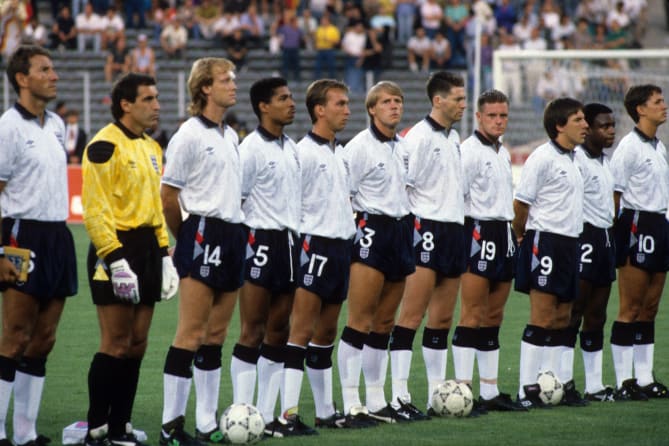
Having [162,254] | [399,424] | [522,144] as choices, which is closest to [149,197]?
[162,254]

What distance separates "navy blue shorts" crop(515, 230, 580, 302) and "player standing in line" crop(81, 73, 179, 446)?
11.0 feet

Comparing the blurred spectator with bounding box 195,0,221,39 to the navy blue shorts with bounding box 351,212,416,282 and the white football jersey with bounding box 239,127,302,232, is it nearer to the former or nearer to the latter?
the navy blue shorts with bounding box 351,212,416,282

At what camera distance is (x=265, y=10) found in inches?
1264

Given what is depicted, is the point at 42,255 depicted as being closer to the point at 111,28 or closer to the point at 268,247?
the point at 268,247

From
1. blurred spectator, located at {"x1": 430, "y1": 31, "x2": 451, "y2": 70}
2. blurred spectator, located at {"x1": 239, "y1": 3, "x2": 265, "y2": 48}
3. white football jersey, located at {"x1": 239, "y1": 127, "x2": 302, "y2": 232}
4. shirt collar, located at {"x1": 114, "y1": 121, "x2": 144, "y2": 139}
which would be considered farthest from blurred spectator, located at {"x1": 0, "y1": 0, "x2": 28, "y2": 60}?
shirt collar, located at {"x1": 114, "y1": 121, "x2": 144, "y2": 139}

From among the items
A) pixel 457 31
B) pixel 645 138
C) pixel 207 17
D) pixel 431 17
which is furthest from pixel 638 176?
pixel 207 17

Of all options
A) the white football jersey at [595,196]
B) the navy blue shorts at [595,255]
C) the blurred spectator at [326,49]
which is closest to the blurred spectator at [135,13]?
the blurred spectator at [326,49]

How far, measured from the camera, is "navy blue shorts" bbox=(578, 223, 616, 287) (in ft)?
35.1

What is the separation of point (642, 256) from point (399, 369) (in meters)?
2.47

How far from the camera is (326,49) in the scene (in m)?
29.9

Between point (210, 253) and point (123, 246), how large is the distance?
22.4 inches

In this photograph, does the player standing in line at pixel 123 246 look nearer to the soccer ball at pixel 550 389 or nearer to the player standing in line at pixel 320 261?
the player standing in line at pixel 320 261

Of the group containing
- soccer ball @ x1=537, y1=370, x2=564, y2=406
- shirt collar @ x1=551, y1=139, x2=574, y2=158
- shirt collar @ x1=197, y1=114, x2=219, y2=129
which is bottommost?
soccer ball @ x1=537, y1=370, x2=564, y2=406

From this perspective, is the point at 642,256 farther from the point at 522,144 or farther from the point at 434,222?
the point at 522,144
